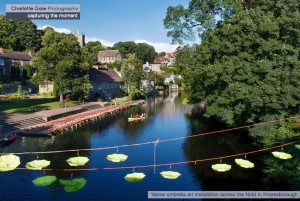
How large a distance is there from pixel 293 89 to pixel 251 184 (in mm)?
11633

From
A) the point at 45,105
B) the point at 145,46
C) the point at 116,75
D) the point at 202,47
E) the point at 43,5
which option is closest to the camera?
the point at 43,5

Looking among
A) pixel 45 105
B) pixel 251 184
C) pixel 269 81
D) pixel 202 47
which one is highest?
pixel 202 47

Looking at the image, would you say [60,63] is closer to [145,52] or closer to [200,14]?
[200,14]

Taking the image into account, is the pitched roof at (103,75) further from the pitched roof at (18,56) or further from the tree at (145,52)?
the tree at (145,52)

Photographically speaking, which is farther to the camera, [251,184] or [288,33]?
[288,33]

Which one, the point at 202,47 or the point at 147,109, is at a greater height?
the point at 202,47

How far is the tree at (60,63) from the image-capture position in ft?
194

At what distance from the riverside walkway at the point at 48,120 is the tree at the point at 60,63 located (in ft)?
16.7

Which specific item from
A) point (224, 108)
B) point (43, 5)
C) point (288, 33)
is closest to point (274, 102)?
point (224, 108)

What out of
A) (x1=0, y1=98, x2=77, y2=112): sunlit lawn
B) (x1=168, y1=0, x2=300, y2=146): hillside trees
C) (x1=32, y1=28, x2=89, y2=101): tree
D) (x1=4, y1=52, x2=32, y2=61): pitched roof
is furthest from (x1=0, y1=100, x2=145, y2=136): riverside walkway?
(x1=4, y1=52, x2=32, y2=61): pitched roof

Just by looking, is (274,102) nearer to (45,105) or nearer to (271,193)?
(271,193)

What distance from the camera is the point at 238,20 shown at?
35812 mm

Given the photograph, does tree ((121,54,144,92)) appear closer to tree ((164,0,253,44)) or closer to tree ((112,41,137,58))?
tree ((164,0,253,44))

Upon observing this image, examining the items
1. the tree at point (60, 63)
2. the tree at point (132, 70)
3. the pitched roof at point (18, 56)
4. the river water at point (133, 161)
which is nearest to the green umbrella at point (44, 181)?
the river water at point (133, 161)
